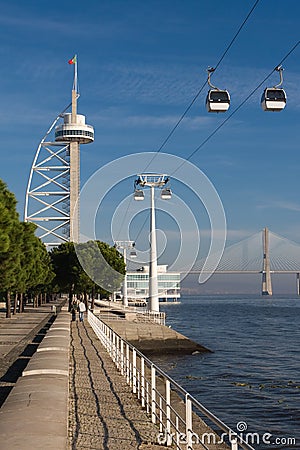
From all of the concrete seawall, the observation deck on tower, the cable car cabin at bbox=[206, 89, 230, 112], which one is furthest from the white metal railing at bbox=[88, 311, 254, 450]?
the observation deck on tower

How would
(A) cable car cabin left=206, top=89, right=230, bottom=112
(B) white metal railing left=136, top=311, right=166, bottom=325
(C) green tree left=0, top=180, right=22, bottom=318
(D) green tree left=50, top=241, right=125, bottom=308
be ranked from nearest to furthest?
1. (A) cable car cabin left=206, top=89, right=230, bottom=112
2. (C) green tree left=0, top=180, right=22, bottom=318
3. (B) white metal railing left=136, top=311, right=166, bottom=325
4. (D) green tree left=50, top=241, right=125, bottom=308

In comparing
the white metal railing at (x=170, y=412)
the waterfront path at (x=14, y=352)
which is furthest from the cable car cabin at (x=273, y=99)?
the waterfront path at (x=14, y=352)

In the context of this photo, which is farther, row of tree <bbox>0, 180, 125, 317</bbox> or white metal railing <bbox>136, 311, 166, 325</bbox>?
row of tree <bbox>0, 180, 125, 317</bbox>

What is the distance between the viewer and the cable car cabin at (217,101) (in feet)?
42.3

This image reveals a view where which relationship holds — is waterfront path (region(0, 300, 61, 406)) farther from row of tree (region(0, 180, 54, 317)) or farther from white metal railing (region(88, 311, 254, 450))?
row of tree (region(0, 180, 54, 317))

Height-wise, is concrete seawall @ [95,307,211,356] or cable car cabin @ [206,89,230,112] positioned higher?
cable car cabin @ [206,89,230,112]

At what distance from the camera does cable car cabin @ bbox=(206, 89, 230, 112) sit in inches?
507

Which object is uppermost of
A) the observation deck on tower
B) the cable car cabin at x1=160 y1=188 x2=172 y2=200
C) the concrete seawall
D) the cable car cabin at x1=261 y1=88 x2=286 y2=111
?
the observation deck on tower

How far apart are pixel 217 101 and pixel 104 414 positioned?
6.16 metres

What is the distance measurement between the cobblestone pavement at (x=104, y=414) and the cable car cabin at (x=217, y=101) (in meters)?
5.83

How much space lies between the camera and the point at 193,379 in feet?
106

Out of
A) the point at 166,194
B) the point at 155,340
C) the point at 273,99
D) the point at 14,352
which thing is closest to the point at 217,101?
the point at 273,99

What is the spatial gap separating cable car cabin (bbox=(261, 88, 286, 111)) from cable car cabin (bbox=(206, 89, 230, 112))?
2.92ft

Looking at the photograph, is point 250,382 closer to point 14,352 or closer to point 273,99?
point 14,352
